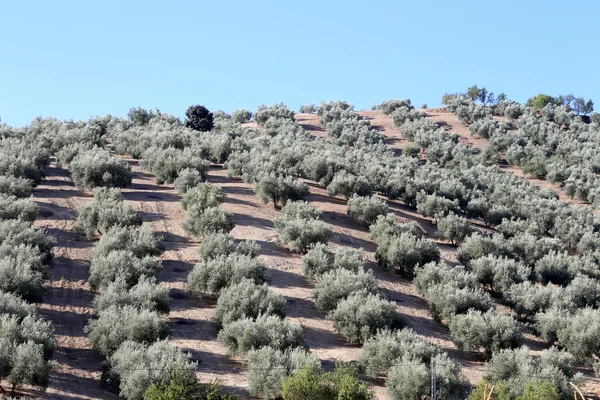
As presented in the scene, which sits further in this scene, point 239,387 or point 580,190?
point 580,190

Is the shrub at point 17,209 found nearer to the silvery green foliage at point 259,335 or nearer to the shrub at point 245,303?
the shrub at point 245,303

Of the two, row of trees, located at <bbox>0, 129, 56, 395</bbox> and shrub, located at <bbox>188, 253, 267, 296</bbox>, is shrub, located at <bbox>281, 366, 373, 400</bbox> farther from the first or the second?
shrub, located at <bbox>188, 253, 267, 296</bbox>

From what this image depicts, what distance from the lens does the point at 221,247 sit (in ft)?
74.7

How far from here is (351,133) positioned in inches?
2180

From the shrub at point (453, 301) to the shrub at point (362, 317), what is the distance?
239cm

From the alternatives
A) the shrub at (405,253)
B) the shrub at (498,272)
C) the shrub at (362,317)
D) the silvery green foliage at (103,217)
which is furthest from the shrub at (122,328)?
the shrub at (498,272)

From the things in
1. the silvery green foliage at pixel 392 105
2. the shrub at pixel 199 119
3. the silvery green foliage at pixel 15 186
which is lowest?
the silvery green foliage at pixel 15 186

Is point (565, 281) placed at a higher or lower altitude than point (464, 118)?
lower

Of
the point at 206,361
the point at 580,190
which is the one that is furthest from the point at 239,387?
the point at 580,190

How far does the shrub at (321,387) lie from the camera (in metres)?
14.4

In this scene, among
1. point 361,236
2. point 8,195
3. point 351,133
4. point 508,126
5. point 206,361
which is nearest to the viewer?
point 206,361

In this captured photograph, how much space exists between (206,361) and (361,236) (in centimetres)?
1342

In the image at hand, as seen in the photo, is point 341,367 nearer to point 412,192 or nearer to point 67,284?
point 67,284

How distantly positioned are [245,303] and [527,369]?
7.81 meters
